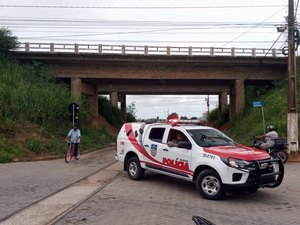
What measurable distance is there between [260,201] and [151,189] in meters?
2.94

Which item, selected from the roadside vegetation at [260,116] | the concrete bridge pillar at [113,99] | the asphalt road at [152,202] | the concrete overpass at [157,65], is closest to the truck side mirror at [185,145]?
the asphalt road at [152,202]

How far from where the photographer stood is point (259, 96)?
124 feet

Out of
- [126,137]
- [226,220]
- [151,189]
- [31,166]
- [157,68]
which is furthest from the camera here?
[157,68]

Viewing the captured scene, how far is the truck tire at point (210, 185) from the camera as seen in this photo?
8.91 m

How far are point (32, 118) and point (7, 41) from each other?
13.5 meters

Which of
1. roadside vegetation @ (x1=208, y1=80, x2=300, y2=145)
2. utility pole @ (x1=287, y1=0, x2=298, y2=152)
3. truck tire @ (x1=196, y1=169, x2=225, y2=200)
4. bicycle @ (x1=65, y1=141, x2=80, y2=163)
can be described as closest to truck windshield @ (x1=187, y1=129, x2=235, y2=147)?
truck tire @ (x1=196, y1=169, x2=225, y2=200)

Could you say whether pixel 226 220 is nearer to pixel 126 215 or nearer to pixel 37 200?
pixel 126 215

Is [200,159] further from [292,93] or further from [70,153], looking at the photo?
[292,93]

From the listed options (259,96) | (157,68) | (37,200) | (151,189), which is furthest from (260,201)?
(259,96)

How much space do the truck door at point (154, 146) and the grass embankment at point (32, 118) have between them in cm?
802

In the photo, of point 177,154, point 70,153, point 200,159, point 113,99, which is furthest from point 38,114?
point 113,99

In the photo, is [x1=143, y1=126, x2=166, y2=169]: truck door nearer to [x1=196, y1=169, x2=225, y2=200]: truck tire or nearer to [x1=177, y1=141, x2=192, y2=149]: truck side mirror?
[x1=177, y1=141, x2=192, y2=149]: truck side mirror

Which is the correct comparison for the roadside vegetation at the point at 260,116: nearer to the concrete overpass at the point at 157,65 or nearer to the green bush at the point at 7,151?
the concrete overpass at the point at 157,65

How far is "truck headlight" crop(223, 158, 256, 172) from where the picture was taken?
8.72 metres
